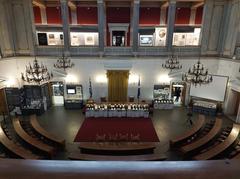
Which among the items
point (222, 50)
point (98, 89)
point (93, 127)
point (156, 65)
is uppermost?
point (222, 50)

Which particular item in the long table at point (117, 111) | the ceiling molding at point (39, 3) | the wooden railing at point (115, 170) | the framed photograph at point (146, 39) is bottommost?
the long table at point (117, 111)

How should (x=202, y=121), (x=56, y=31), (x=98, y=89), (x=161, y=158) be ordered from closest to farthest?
(x=161, y=158)
(x=202, y=121)
(x=98, y=89)
(x=56, y=31)

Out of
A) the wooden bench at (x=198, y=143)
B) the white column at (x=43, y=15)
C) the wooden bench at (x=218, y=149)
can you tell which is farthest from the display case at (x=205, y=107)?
the white column at (x=43, y=15)

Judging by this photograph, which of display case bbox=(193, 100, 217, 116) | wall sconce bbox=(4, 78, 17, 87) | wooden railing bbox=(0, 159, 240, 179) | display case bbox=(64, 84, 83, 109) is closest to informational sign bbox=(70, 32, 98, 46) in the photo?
display case bbox=(64, 84, 83, 109)

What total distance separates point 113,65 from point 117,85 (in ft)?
5.80

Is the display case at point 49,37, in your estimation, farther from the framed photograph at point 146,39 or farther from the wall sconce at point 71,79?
the framed photograph at point 146,39

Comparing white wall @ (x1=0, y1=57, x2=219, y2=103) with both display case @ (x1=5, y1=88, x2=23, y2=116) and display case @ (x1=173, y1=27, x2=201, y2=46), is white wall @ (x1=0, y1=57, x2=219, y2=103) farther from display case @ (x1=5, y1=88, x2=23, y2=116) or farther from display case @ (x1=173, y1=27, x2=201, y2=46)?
display case @ (x1=173, y1=27, x2=201, y2=46)

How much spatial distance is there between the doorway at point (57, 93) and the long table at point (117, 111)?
3.53 meters

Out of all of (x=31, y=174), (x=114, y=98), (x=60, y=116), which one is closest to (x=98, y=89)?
(x=114, y=98)

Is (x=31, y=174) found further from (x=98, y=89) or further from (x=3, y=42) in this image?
(x=3, y=42)

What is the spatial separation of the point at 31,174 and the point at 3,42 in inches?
585

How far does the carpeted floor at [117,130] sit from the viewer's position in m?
10.1

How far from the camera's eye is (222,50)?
550 inches

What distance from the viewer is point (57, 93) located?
1510cm
